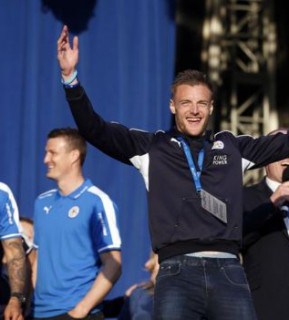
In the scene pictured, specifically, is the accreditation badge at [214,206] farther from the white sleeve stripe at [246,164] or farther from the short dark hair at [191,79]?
the short dark hair at [191,79]

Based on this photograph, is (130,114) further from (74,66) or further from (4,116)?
(74,66)

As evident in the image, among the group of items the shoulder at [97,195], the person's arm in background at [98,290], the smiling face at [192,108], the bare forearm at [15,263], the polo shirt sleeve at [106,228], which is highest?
the smiling face at [192,108]

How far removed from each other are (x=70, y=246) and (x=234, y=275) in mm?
1415

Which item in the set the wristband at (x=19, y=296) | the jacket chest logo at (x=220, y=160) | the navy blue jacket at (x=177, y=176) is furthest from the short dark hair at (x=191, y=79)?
the wristband at (x=19, y=296)

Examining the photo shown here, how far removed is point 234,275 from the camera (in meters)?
3.24

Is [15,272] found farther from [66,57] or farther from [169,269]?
[66,57]

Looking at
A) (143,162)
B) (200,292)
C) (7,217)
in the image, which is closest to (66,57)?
(143,162)

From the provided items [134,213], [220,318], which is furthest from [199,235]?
[134,213]

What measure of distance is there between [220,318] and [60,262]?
1508 mm

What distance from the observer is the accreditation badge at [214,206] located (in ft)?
10.7

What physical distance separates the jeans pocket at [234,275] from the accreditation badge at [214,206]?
7.4 inches

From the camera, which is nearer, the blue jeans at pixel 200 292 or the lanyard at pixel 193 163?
the blue jeans at pixel 200 292

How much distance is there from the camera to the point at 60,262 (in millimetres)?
4441

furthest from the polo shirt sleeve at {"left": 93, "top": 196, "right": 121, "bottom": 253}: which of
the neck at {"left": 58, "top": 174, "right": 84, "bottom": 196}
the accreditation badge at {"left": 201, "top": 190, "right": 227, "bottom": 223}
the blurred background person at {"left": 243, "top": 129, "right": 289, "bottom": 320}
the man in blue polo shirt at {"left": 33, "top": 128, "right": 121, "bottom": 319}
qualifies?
the accreditation badge at {"left": 201, "top": 190, "right": 227, "bottom": 223}
